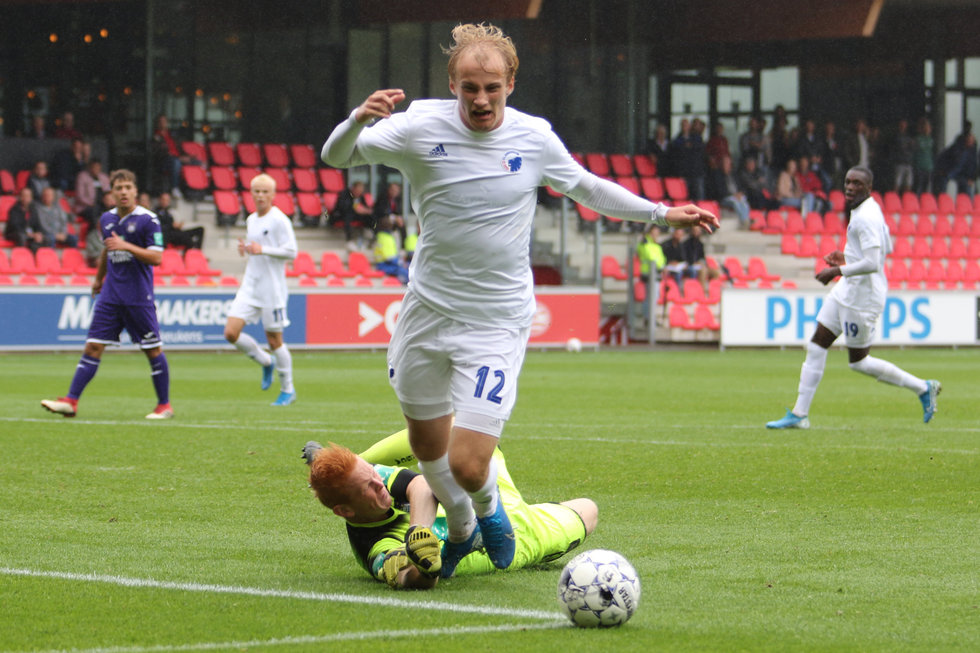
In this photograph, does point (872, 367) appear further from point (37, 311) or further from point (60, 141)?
point (60, 141)

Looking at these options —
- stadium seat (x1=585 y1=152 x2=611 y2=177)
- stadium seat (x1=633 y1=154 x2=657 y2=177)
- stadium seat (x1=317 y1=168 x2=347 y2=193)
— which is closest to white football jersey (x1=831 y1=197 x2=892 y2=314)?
stadium seat (x1=317 y1=168 x2=347 y2=193)

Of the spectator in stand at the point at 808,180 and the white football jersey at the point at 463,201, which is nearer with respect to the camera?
the white football jersey at the point at 463,201

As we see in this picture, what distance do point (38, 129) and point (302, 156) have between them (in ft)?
18.1

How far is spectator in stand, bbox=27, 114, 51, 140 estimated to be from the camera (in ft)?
94.2

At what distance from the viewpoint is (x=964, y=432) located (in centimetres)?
1145

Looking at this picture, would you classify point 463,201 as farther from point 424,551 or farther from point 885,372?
point 885,372

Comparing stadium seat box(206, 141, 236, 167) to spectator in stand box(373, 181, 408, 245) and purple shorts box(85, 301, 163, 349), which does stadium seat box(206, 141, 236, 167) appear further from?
purple shorts box(85, 301, 163, 349)

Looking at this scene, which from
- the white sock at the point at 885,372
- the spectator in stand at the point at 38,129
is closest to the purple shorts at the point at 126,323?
the white sock at the point at 885,372

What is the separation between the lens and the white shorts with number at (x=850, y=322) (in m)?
11.5

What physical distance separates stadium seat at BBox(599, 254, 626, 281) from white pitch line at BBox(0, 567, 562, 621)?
2384 centimetres

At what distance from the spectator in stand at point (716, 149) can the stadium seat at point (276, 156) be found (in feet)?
32.4

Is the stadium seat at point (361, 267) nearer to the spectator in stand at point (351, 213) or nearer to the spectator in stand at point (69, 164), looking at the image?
the spectator in stand at point (351, 213)

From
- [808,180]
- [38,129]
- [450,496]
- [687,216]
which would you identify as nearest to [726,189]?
[808,180]

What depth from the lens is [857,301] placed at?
1144cm
